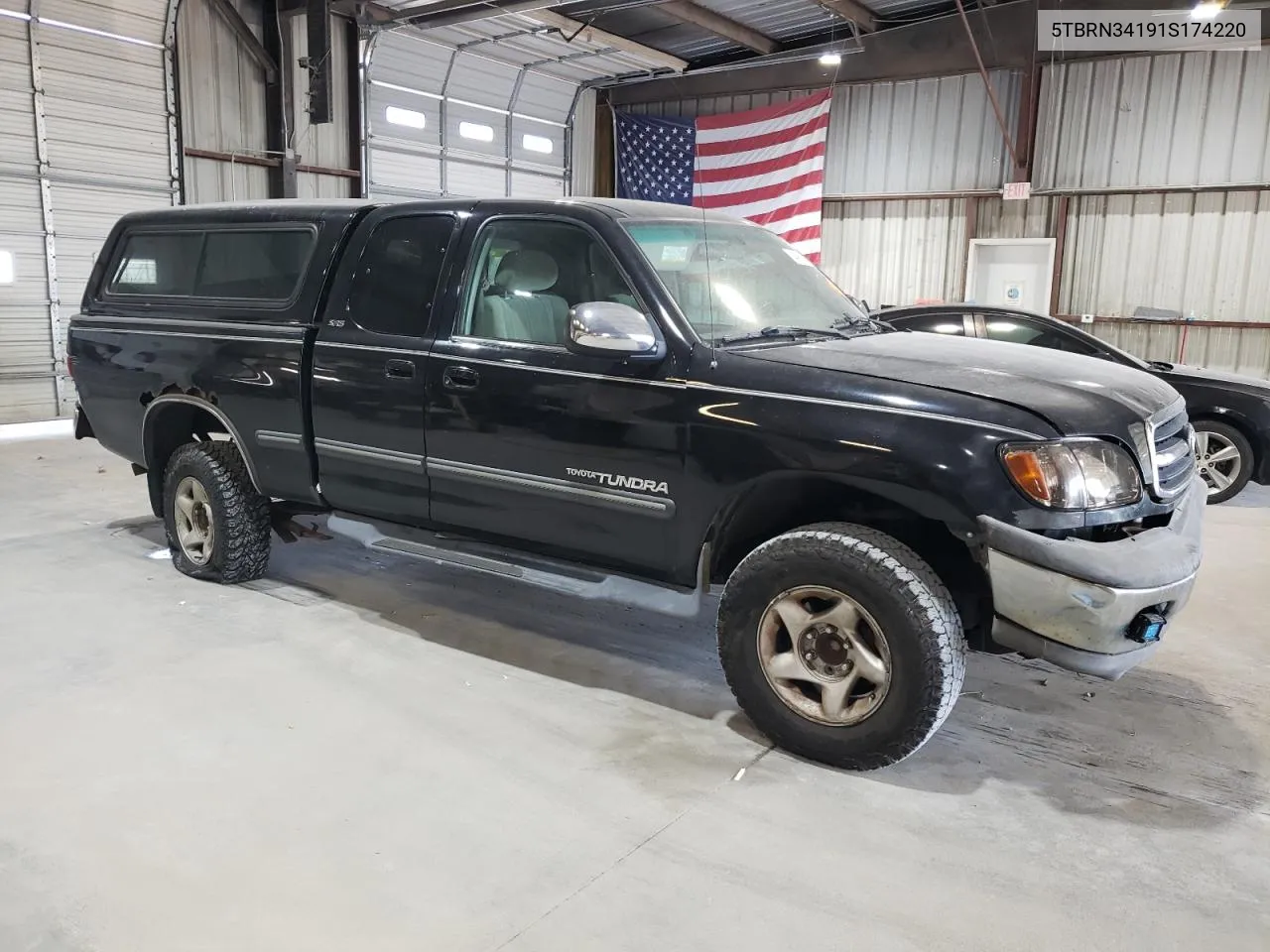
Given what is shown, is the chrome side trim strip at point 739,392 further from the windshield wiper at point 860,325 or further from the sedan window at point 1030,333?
the sedan window at point 1030,333

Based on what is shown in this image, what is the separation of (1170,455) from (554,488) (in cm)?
212

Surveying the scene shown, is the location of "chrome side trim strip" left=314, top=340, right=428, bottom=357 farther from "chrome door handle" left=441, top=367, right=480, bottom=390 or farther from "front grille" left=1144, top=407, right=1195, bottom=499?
"front grille" left=1144, top=407, right=1195, bottom=499

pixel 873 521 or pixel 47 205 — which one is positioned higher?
pixel 47 205

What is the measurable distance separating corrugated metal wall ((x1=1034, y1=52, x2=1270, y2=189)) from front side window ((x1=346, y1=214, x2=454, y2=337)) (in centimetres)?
1150

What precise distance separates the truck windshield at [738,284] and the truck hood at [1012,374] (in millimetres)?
193

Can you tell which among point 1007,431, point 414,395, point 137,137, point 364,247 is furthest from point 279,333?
point 137,137

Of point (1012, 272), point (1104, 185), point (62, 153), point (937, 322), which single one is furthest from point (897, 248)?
point (62, 153)

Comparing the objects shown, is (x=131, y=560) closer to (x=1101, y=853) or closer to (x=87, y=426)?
(x=87, y=426)

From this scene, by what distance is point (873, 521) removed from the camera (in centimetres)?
333

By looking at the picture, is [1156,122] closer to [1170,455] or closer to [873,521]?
[1170,455]

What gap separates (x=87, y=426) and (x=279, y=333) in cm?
195

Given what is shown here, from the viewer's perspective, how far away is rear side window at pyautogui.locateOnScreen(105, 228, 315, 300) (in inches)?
178

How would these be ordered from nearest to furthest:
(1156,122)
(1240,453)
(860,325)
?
(860,325) → (1240,453) → (1156,122)

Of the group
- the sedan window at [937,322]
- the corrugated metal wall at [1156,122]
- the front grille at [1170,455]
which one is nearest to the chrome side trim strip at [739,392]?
the front grille at [1170,455]
